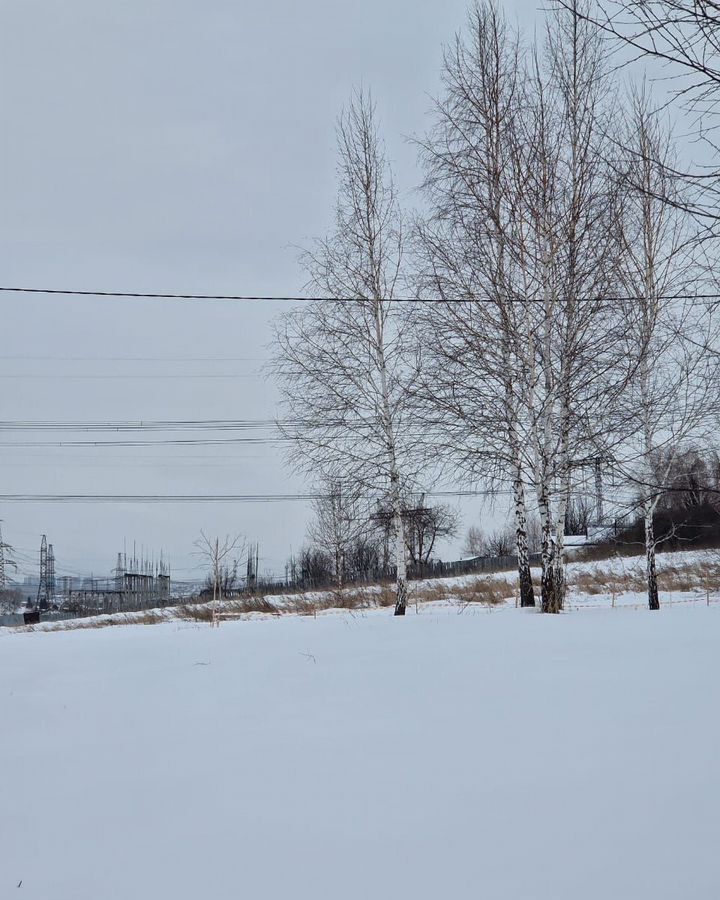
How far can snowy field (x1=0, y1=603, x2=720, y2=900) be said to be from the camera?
2139 millimetres

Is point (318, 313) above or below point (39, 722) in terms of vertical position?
above

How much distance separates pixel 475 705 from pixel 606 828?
4.70 ft

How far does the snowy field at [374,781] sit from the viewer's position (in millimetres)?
2139

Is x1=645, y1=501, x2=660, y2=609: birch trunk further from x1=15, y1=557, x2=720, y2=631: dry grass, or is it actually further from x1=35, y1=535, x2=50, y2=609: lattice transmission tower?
x1=35, y1=535, x2=50, y2=609: lattice transmission tower

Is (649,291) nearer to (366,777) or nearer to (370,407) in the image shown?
(370,407)

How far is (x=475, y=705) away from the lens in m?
3.74

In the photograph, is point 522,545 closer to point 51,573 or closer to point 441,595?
point 441,595

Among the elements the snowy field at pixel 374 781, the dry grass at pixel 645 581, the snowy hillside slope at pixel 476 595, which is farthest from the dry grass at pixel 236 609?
the snowy field at pixel 374 781

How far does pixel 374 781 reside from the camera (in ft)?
9.14

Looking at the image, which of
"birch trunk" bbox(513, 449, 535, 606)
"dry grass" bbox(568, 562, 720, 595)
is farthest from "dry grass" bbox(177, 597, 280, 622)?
"birch trunk" bbox(513, 449, 535, 606)

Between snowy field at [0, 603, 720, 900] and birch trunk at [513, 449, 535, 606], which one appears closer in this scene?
snowy field at [0, 603, 720, 900]

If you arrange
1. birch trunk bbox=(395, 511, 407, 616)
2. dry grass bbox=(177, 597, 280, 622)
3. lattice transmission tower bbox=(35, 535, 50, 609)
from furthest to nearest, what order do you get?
1. lattice transmission tower bbox=(35, 535, 50, 609)
2. dry grass bbox=(177, 597, 280, 622)
3. birch trunk bbox=(395, 511, 407, 616)

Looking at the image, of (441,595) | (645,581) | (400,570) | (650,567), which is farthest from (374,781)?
(645,581)

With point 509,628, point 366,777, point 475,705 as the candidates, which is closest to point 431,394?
point 509,628
